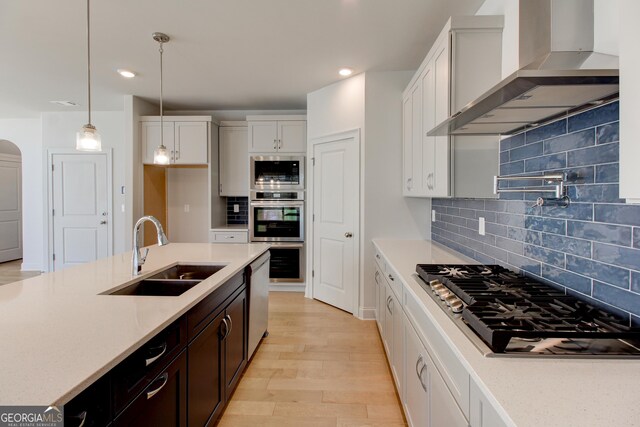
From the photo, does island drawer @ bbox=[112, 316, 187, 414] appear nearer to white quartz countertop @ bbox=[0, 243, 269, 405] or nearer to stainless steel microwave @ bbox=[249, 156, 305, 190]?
white quartz countertop @ bbox=[0, 243, 269, 405]

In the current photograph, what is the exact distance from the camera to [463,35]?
200 centimetres

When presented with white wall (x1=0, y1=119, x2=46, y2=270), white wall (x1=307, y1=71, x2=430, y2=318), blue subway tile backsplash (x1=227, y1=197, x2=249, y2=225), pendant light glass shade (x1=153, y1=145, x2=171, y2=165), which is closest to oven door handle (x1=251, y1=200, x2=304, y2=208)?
blue subway tile backsplash (x1=227, y1=197, x2=249, y2=225)

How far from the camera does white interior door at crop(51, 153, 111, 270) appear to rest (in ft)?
17.5

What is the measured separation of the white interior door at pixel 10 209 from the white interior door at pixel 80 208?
8.82 ft

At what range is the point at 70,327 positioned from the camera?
1.17 m

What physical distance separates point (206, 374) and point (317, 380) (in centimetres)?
102

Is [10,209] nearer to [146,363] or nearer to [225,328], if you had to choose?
[225,328]

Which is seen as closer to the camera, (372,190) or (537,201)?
(537,201)

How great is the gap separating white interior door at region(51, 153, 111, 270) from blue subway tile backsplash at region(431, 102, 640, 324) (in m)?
5.52

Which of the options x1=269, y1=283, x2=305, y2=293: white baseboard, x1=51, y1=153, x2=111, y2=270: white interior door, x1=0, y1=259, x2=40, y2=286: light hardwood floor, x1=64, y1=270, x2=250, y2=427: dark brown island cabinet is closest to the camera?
x1=64, y1=270, x2=250, y2=427: dark brown island cabinet

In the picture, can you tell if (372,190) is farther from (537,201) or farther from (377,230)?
(537,201)

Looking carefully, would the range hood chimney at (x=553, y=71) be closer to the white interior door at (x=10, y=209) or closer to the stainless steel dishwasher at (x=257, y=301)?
the stainless steel dishwasher at (x=257, y=301)

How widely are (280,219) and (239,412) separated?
2.86m

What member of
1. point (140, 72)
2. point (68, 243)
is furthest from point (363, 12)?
point (68, 243)
